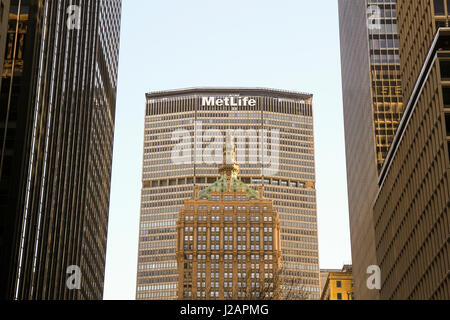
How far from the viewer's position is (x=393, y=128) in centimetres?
13425

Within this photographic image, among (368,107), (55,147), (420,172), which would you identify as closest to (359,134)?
(368,107)

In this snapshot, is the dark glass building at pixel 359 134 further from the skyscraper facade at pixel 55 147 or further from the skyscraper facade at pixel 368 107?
the skyscraper facade at pixel 55 147

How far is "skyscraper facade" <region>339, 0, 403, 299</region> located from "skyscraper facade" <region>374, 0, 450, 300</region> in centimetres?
1667

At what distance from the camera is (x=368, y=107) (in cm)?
13875

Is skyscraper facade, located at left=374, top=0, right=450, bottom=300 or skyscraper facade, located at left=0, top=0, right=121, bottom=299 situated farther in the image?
skyscraper facade, located at left=0, top=0, right=121, bottom=299

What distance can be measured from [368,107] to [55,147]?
199 ft

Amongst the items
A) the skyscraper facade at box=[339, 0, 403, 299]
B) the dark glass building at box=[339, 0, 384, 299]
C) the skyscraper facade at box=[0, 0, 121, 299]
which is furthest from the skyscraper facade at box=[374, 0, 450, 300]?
the skyscraper facade at box=[0, 0, 121, 299]

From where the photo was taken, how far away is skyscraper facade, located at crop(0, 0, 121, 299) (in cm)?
8181

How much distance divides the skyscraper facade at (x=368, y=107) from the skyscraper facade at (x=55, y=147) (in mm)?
45989

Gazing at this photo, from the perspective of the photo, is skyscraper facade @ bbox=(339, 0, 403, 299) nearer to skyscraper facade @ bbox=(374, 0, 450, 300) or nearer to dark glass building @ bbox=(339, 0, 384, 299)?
dark glass building @ bbox=(339, 0, 384, 299)

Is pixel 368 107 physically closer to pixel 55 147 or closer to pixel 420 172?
pixel 420 172

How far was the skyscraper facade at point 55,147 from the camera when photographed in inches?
3221

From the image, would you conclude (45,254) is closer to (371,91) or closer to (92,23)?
(92,23)
